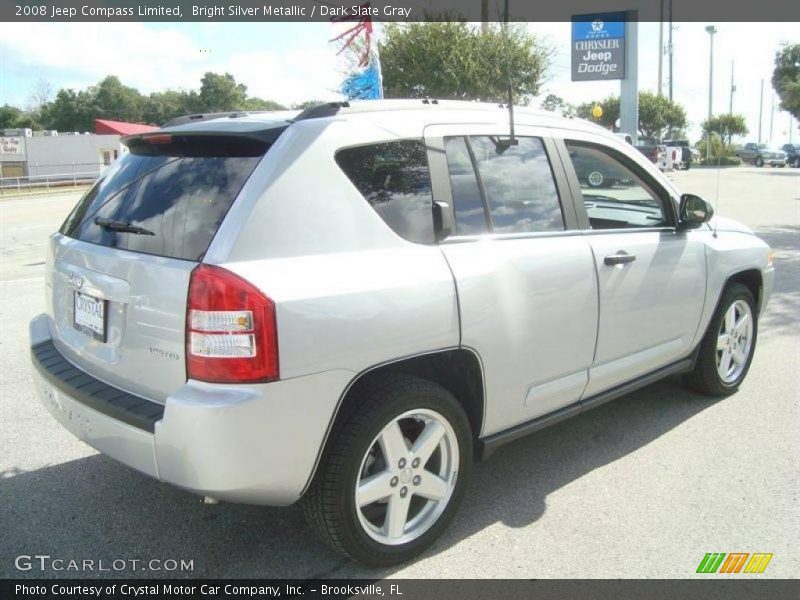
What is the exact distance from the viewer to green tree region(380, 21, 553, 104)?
22.7 metres

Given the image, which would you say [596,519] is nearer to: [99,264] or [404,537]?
[404,537]

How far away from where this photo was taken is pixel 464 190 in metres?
3.24

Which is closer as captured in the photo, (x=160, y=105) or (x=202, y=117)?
(x=202, y=117)

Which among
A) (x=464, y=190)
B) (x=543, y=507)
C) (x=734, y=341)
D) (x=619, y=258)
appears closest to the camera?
(x=464, y=190)

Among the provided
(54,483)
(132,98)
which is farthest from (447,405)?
(132,98)

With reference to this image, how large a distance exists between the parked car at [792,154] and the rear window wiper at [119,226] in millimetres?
57020

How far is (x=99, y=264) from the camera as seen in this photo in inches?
115

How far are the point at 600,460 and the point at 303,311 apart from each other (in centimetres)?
225

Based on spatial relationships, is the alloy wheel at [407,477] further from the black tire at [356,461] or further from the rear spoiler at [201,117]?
the rear spoiler at [201,117]

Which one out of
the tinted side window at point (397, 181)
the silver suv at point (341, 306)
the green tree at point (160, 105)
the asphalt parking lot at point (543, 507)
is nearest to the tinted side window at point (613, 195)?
the silver suv at point (341, 306)

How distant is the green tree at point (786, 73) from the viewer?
58572 millimetres

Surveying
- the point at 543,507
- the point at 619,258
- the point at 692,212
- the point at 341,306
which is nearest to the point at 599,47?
the point at 692,212

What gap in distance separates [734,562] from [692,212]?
2.07 metres

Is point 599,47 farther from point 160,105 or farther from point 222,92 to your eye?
point 160,105
